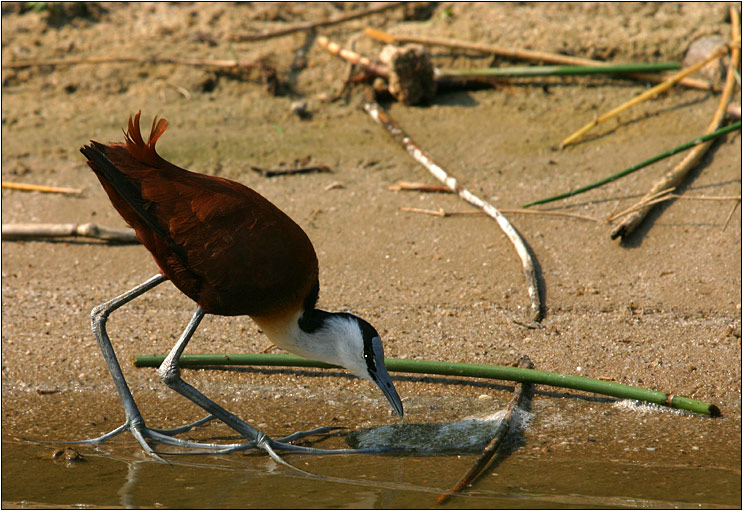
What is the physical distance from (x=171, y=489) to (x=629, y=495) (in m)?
1.80

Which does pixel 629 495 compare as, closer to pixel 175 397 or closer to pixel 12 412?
pixel 175 397

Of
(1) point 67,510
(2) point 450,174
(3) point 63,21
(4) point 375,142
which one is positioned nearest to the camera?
(1) point 67,510

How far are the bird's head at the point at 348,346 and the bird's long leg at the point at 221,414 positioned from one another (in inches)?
13.0

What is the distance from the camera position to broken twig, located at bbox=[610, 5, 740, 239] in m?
5.06

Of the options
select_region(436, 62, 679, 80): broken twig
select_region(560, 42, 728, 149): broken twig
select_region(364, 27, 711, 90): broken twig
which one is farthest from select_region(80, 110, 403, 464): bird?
select_region(364, 27, 711, 90): broken twig

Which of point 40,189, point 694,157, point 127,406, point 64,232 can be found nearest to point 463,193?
point 694,157

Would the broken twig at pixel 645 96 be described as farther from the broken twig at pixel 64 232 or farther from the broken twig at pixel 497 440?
the broken twig at pixel 64 232

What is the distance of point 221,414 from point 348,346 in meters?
0.65

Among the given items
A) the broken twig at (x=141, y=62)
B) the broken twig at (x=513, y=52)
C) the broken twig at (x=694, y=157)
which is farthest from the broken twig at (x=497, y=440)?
the broken twig at (x=141, y=62)

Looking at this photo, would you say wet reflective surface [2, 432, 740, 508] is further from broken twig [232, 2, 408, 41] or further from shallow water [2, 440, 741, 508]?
broken twig [232, 2, 408, 41]

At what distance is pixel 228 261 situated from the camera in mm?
3473

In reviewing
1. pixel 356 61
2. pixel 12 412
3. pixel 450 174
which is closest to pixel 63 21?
pixel 356 61

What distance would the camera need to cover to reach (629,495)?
10.5 ft

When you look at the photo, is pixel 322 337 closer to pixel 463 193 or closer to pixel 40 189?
pixel 463 193
